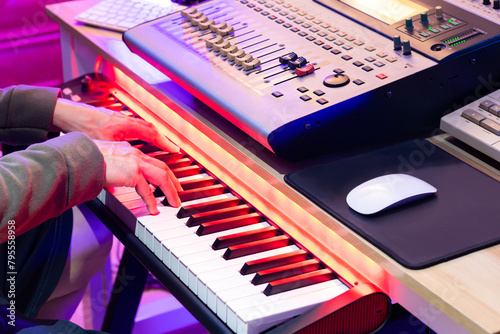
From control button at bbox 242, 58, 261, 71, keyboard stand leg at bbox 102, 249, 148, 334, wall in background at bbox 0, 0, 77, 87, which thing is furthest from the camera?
wall in background at bbox 0, 0, 77, 87

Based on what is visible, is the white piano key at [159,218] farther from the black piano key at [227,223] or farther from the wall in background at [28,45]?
the wall in background at [28,45]

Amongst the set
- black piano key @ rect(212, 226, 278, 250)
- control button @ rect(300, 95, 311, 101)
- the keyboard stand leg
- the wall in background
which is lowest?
the keyboard stand leg

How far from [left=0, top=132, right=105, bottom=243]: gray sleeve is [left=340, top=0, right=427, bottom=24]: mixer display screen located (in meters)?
0.56

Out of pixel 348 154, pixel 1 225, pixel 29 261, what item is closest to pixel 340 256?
pixel 348 154

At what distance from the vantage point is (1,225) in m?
0.97

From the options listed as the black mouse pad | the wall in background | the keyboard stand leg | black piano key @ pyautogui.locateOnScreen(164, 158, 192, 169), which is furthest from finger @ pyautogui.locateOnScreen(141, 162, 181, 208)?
the wall in background

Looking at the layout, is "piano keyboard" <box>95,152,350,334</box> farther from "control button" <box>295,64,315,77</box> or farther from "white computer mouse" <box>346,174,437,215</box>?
"control button" <box>295,64,315,77</box>

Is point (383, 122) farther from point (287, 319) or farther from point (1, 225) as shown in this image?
point (1, 225)

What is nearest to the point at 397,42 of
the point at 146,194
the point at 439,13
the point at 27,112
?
the point at 439,13

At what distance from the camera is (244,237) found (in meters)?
1.02

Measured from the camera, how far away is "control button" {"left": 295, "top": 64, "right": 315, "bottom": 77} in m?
1.08

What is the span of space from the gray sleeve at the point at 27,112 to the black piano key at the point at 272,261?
603mm

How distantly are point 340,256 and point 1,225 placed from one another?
Result: 492 millimetres

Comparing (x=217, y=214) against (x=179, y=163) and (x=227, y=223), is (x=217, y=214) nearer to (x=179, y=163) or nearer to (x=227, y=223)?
(x=227, y=223)
